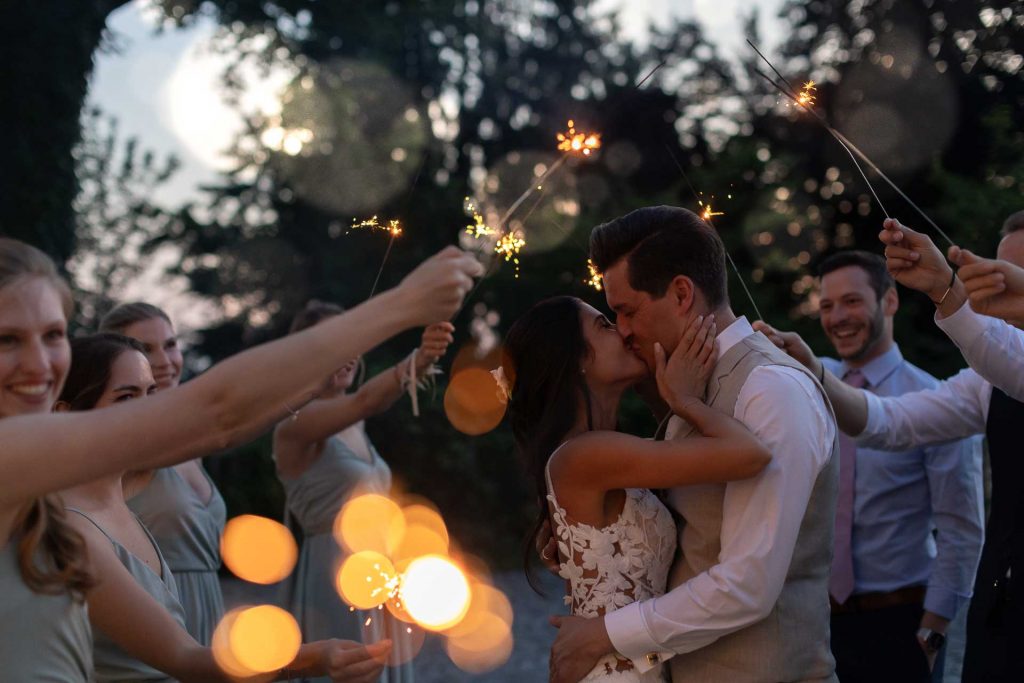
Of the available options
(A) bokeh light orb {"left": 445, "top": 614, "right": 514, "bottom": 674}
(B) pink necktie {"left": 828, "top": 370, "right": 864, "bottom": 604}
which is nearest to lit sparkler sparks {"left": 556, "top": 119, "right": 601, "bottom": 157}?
(B) pink necktie {"left": 828, "top": 370, "right": 864, "bottom": 604}

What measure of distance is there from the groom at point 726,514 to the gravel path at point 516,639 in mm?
4562

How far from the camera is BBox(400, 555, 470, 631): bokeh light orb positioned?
12488mm

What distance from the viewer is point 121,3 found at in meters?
15.4

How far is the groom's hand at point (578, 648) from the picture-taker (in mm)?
3154

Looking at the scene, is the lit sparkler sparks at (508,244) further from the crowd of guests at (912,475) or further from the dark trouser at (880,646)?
the dark trouser at (880,646)

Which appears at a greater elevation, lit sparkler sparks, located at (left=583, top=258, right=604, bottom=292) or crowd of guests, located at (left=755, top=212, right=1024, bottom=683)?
lit sparkler sparks, located at (left=583, top=258, right=604, bottom=292)

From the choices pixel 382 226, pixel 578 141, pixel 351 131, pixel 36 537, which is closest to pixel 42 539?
pixel 36 537

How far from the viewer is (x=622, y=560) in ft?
10.6

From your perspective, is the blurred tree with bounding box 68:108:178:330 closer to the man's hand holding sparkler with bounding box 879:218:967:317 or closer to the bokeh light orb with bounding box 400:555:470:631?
the bokeh light orb with bounding box 400:555:470:631

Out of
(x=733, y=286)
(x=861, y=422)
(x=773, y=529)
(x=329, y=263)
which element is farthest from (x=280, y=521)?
(x=773, y=529)

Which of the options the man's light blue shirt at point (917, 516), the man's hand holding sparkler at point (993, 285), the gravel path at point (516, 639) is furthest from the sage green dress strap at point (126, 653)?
the gravel path at point (516, 639)

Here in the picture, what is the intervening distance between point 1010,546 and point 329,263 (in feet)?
59.3

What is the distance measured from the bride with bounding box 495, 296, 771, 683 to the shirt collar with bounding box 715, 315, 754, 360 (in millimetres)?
51

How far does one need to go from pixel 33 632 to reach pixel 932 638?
12.2 ft
